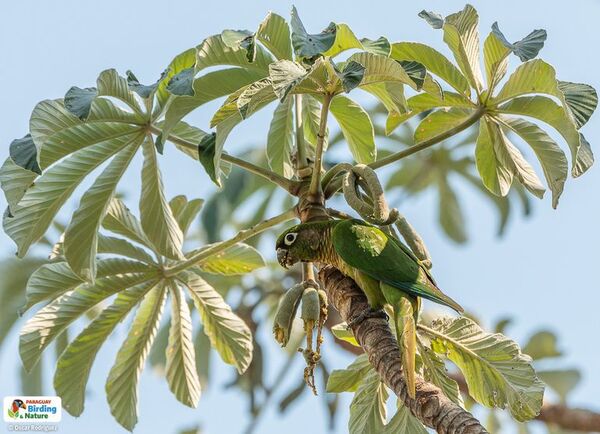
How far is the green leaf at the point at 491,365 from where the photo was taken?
290cm

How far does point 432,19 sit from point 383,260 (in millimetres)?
961

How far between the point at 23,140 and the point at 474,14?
166 centimetres

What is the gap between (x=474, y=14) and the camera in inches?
125

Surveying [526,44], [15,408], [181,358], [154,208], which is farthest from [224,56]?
[15,408]

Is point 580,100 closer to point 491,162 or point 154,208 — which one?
point 491,162

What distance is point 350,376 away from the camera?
10.9 ft

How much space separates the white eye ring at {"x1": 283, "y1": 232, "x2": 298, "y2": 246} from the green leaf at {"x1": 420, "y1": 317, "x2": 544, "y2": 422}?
0.57 m

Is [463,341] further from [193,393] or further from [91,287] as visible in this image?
[91,287]

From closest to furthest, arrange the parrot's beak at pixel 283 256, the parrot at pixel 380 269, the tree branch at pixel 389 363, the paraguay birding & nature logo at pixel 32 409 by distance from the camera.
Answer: the tree branch at pixel 389 363, the parrot at pixel 380 269, the parrot's beak at pixel 283 256, the paraguay birding & nature logo at pixel 32 409

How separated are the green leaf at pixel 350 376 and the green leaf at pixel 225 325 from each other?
1.83 ft

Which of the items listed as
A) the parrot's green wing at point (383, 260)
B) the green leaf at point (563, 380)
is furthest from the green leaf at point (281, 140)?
the green leaf at point (563, 380)

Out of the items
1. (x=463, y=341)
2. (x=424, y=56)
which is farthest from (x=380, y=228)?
(x=424, y=56)

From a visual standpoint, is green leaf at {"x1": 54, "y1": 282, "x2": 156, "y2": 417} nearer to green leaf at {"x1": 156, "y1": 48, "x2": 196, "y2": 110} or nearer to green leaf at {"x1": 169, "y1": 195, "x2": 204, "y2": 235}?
green leaf at {"x1": 169, "y1": 195, "x2": 204, "y2": 235}

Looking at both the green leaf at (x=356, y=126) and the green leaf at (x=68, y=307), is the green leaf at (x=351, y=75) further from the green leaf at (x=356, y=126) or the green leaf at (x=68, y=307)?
the green leaf at (x=68, y=307)
